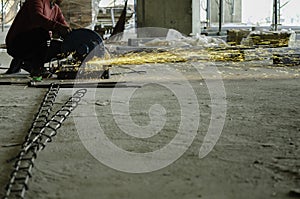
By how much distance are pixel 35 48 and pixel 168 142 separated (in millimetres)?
3379

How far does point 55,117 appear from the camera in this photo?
10.0 ft

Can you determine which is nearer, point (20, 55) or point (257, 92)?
point (257, 92)

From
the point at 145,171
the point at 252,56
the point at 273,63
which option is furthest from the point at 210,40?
the point at 145,171

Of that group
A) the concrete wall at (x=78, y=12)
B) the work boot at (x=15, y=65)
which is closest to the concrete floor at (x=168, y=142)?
the work boot at (x=15, y=65)

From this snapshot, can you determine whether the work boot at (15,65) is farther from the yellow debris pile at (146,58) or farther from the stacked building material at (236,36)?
the stacked building material at (236,36)

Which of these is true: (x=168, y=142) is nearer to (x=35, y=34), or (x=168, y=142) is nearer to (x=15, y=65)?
(x=35, y=34)

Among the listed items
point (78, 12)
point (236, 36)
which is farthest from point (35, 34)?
point (78, 12)

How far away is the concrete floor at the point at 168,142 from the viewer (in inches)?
67.6

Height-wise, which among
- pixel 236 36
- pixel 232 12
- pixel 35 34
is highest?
pixel 232 12

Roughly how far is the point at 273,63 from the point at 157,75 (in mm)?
1959

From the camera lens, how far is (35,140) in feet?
7.78

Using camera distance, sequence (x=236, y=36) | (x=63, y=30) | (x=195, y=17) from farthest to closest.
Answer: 1. (x=195, y=17)
2. (x=236, y=36)
3. (x=63, y=30)

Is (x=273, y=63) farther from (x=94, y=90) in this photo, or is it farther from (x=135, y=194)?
(x=135, y=194)

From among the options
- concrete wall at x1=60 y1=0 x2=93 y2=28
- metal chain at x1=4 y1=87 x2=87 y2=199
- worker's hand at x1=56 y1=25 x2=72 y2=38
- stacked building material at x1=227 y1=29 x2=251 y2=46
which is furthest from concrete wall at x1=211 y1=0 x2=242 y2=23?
metal chain at x1=4 y1=87 x2=87 y2=199
